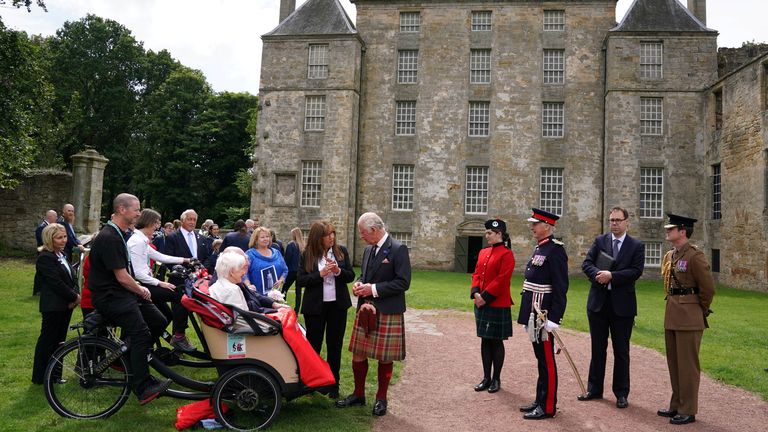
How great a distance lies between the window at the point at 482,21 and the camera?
90.9 feet

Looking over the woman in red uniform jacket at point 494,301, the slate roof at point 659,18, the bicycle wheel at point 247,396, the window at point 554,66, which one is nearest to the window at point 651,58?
the slate roof at point 659,18

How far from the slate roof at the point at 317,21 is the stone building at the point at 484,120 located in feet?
0.35

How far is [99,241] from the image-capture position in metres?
5.32

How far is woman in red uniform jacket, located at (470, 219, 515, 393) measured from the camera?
6.64m

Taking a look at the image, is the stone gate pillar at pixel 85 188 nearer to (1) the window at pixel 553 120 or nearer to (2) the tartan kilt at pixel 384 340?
(2) the tartan kilt at pixel 384 340

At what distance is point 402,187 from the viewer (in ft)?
90.9

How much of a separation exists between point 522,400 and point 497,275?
158cm

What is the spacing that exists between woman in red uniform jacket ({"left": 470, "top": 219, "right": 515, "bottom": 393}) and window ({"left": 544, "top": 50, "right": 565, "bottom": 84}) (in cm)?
2280

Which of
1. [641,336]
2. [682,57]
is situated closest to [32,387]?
[641,336]

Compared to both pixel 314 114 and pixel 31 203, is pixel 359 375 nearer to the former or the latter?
pixel 31 203

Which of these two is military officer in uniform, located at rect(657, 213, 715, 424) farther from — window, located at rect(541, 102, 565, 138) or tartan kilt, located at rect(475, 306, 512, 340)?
window, located at rect(541, 102, 565, 138)

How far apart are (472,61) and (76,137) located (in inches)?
1286

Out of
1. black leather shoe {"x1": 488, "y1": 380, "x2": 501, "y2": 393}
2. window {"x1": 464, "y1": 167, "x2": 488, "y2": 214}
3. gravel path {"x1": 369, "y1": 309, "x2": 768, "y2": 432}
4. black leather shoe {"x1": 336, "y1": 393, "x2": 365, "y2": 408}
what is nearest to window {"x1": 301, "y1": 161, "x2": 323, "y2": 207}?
window {"x1": 464, "y1": 167, "x2": 488, "y2": 214}

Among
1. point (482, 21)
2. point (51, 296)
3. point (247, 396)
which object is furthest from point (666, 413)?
point (482, 21)
